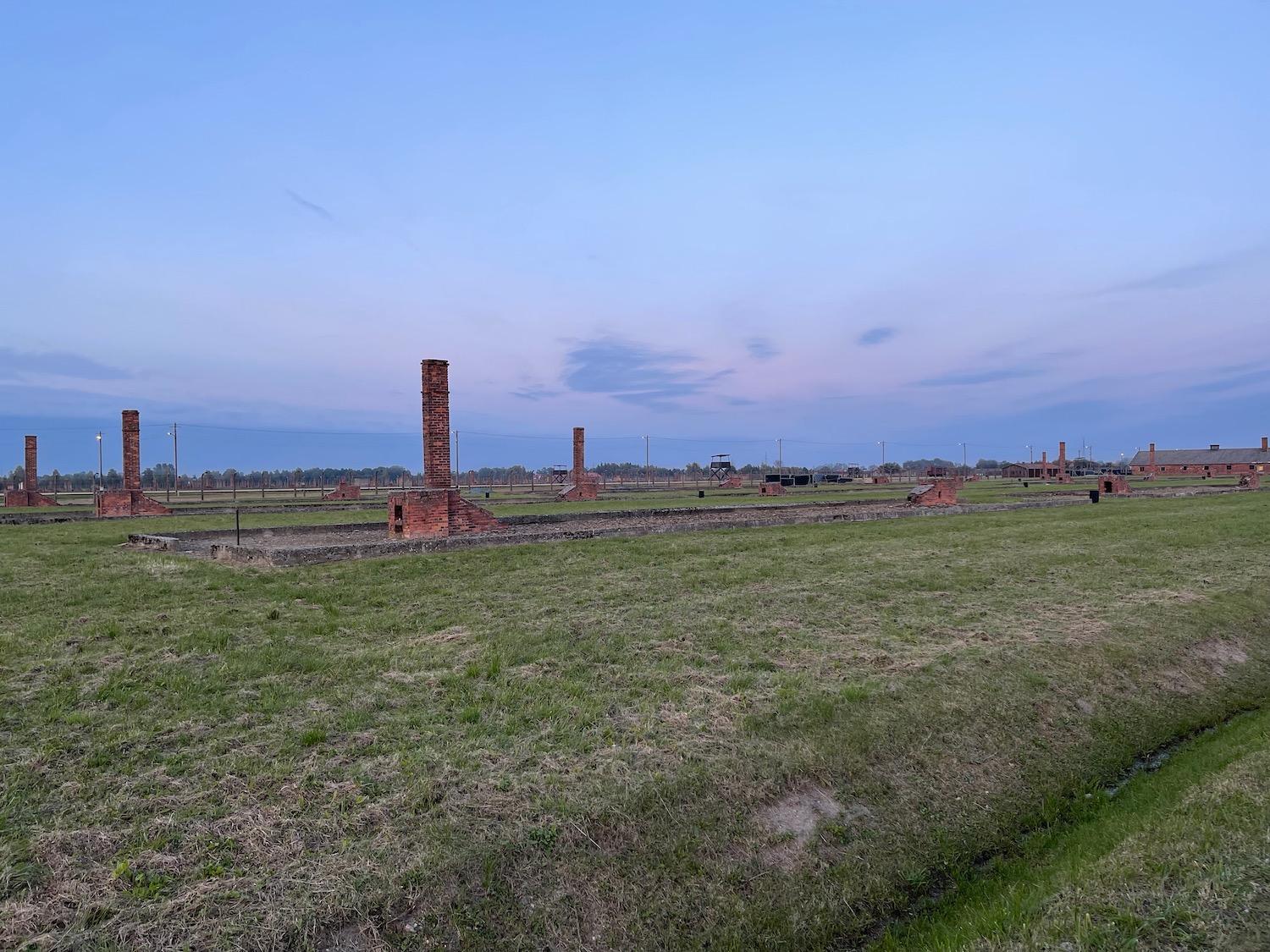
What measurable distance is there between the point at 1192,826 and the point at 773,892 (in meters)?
2.67

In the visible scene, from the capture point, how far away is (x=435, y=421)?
14.8 m

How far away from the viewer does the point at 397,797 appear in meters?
4.16

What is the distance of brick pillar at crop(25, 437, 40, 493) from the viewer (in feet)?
107

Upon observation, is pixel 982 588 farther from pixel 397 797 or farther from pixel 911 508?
pixel 911 508

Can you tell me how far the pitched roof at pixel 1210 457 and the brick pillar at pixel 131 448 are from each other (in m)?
95.2

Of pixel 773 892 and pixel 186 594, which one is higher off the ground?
pixel 186 594

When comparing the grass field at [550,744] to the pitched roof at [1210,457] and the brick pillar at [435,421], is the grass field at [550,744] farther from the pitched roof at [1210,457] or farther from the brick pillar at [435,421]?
the pitched roof at [1210,457]

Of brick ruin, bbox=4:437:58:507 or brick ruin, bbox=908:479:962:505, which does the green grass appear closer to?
brick ruin, bbox=908:479:962:505

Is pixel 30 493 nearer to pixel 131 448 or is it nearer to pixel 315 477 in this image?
pixel 131 448

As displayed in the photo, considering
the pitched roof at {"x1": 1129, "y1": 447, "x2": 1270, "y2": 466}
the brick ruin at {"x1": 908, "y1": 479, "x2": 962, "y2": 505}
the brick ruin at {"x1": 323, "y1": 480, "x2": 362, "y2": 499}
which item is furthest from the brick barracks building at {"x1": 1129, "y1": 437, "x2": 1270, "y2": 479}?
the brick ruin at {"x1": 323, "y1": 480, "x2": 362, "y2": 499}

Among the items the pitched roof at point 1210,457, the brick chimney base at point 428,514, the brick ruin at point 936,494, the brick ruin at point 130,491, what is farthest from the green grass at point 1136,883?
the pitched roof at point 1210,457

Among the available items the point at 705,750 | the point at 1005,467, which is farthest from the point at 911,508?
the point at 1005,467

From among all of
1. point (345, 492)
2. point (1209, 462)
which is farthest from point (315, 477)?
point (1209, 462)

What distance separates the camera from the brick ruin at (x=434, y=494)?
14.2 metres
